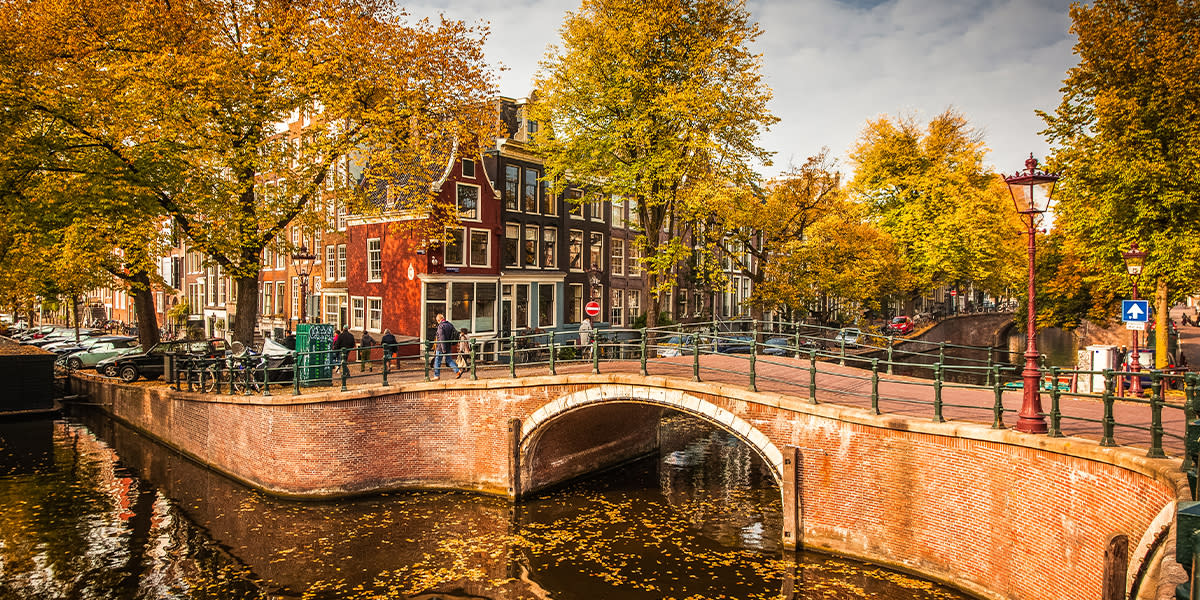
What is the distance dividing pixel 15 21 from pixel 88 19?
187 centimetres

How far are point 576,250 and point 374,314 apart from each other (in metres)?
10.4

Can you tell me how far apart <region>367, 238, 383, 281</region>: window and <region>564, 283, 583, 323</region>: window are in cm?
936

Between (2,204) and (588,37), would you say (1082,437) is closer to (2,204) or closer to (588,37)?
(588,37)

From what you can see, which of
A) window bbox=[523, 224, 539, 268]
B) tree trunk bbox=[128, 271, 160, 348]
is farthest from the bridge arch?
tree trunk bbox=[128, 271, 160, 348]

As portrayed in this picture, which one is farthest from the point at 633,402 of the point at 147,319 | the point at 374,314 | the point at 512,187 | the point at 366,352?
the point at 147,319

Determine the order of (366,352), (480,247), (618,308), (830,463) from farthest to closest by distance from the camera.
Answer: (618,308)
(480,247)
(366,352)
(830,463)

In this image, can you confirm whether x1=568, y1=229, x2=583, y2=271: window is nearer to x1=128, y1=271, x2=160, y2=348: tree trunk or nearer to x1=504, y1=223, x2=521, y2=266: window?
x1=504, y1=223, x2=521, y2=266: window

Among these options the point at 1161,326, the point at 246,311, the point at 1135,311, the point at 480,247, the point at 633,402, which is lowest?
the point at 633,402

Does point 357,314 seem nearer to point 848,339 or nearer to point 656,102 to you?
point 656,102

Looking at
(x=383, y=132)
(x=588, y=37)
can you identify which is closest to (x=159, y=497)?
(x=383, y=132)

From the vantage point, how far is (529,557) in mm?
12914

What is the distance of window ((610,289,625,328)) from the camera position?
125 feet

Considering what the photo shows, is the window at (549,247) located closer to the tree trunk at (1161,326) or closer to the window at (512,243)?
the window at (512,243)

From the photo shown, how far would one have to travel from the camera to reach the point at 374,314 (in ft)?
96.8
